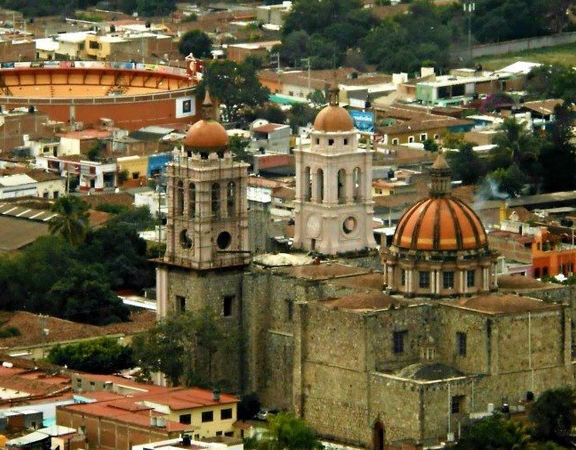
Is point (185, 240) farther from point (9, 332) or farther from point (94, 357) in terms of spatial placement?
point (9, 332)

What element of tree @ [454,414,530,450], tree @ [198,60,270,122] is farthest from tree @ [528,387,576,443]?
tree @ [198,60,270,122]

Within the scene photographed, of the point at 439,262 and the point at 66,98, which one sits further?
the point at 66,98

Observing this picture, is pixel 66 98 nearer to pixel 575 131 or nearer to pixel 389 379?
pixel 575 131

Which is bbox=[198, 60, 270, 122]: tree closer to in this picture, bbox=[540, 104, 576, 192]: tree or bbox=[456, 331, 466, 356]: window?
bbox=[540, 104, 576, 192]: tree

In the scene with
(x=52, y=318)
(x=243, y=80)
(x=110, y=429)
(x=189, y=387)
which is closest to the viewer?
(x=110, y=429)

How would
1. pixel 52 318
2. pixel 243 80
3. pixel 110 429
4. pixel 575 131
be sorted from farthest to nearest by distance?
pixel 243 80 → pixel 575 131 → pixel 52 318 → pixel 110 429

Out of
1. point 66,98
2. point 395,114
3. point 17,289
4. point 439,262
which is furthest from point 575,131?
point 439,262

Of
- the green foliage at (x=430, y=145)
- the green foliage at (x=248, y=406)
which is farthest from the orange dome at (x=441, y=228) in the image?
the green foliage at (x=430, y=145)

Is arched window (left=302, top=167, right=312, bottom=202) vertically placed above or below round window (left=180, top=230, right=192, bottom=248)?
above
